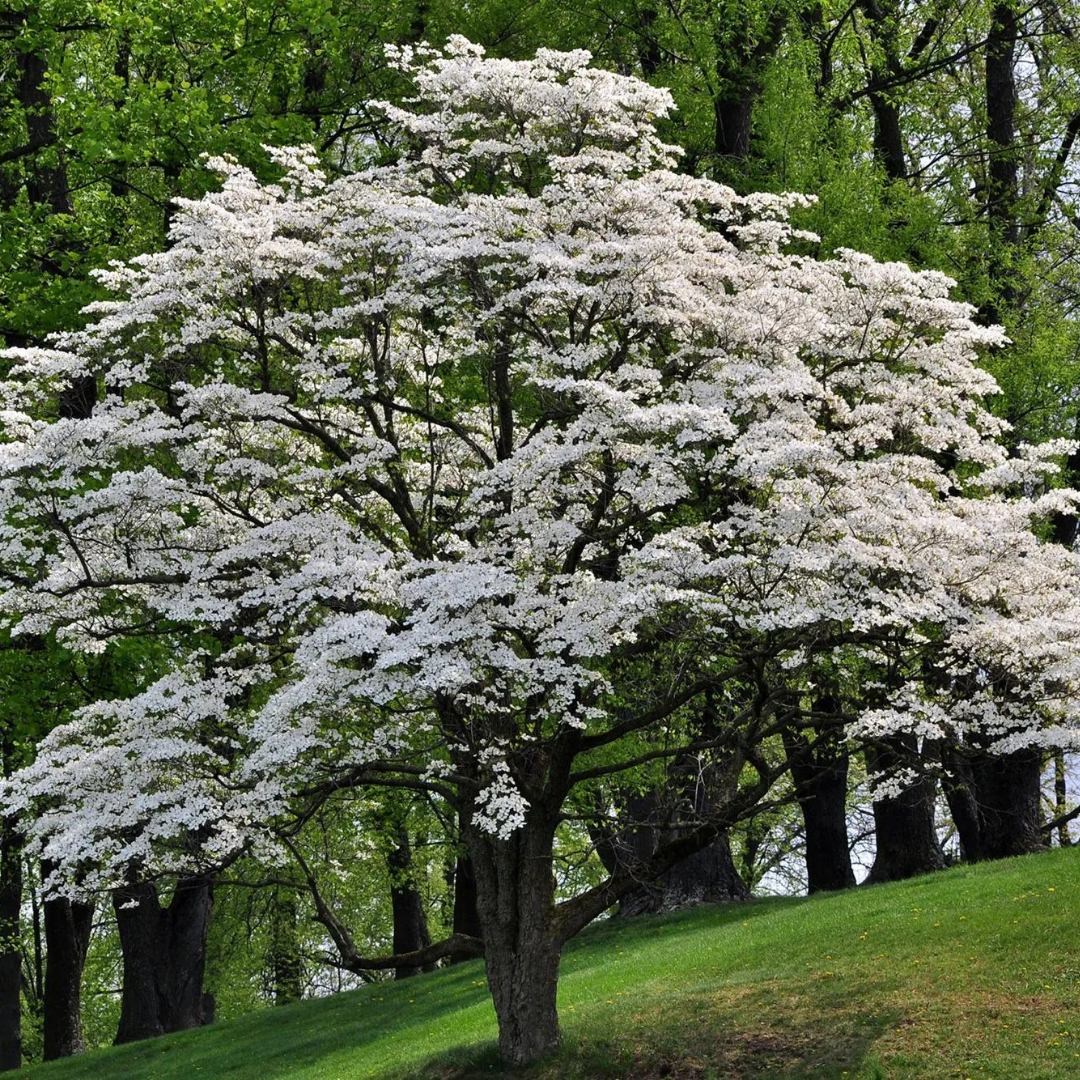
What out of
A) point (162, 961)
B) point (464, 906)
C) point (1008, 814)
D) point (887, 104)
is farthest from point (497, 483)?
point (162, 961)

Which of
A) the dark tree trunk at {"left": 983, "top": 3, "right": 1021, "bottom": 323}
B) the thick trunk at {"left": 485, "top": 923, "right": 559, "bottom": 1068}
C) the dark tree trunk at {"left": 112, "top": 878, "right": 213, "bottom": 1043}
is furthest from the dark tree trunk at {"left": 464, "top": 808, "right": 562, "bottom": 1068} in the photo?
the dark tree trunk at {"left": 983, "top": 3, "right": 1021, "bottom": 323}

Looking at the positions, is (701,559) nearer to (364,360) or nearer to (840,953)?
(364,360)

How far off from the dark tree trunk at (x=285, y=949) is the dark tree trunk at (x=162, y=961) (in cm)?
438

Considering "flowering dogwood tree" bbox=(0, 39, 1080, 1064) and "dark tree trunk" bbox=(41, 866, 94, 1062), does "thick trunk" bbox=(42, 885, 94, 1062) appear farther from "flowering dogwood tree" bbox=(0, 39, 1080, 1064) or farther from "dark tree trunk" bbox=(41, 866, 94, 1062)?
"flowering dogwood tree" bbox=(0, 39, 1080, 1064)

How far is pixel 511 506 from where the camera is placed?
12594 mm

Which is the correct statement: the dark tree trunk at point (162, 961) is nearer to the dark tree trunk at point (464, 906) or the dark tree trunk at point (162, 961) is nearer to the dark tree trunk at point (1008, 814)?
the dark tree trunk at point (464, 906)

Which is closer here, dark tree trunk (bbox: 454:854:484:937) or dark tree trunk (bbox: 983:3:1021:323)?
dark tree trunk (bbox: 983:3:1021:323)

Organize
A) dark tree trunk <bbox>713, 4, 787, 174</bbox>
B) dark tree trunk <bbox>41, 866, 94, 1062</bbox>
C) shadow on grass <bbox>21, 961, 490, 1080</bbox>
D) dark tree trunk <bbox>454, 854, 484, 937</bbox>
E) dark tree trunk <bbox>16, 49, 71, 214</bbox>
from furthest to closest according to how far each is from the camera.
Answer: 1. dark tree trunk <bbox>454, 854, 484, 937</bbox>
2. dark tree trunk <bbox>41, 866, 94, 1062</bbox>
3. dark tree trunk <bbox>16, 49, 71, 214</bbox>
4. dark tree trunk <bbox>713, 4, 787, 174</bbox>
5. shadow on grass <bbox>21, 961, 490, 1080</bbox>

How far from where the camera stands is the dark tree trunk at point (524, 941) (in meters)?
13.7

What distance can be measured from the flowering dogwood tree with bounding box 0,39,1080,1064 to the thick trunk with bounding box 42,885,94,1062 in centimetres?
1164

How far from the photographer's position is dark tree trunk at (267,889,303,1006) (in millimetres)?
31220

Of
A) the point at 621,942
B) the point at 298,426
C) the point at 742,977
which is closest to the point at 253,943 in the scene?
the point at 621,942

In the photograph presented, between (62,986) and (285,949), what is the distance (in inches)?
365

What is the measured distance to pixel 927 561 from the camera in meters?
11.2
